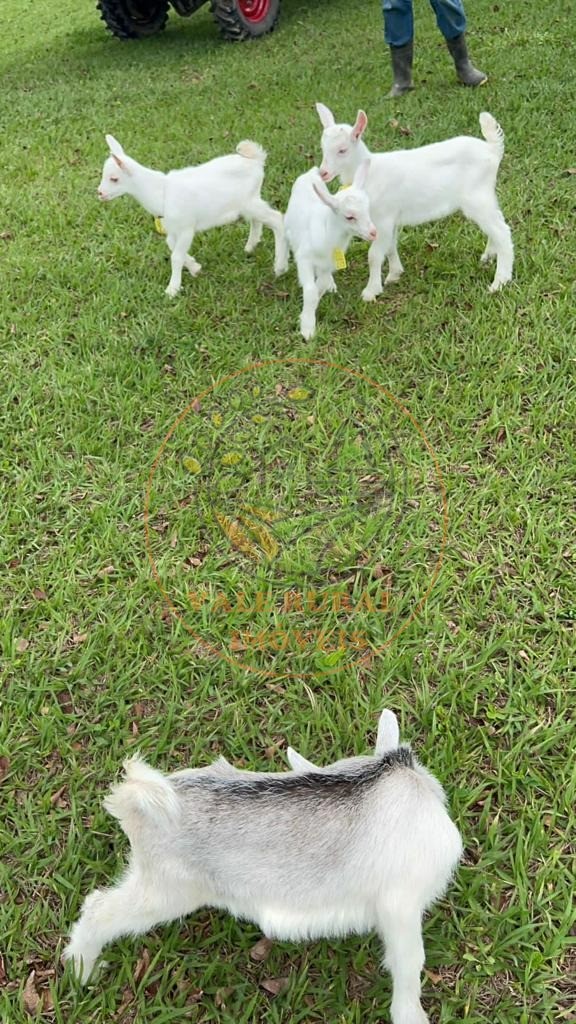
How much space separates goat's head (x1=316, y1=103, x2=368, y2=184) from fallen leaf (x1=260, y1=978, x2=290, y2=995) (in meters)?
3.39

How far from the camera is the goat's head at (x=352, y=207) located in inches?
130

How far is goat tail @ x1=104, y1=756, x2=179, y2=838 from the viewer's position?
1646mm

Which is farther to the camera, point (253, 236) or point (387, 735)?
point (253, 236)

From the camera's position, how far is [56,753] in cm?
234

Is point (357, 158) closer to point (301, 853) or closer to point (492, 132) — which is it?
point (492, 132)

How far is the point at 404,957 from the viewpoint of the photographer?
5.23ft

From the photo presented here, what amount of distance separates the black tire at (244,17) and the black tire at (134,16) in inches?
64.2

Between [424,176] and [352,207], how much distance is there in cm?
69

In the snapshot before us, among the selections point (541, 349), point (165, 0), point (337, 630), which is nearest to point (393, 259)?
point (541, 349)

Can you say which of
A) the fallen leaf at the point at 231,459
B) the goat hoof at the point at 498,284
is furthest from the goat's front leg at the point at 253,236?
the fallen leaf at the point at 231,459

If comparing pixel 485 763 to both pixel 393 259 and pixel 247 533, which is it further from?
pixel 393 259

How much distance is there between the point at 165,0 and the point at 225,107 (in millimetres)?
4961

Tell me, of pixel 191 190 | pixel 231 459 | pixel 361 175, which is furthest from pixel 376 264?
pixel 231 459

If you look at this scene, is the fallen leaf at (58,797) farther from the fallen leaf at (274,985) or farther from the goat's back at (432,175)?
the goat's back at (432,175)
